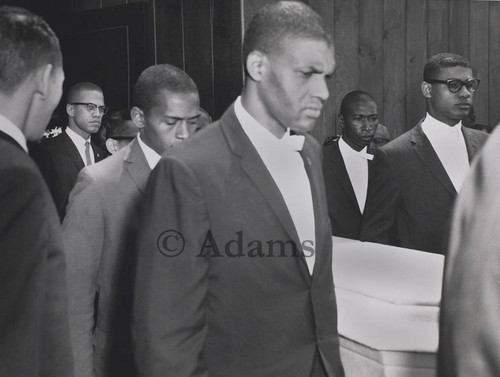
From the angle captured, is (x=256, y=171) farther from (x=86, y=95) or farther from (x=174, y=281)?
(x=86, y=95)

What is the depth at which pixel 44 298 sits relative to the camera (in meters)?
1.54

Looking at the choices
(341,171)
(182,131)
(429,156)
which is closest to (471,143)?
(429,156)

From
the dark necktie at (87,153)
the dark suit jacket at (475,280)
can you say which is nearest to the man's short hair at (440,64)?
the dark necktie at (87,153)

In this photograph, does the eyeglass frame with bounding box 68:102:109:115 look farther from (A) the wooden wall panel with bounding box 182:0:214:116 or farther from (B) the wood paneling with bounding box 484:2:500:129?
(B) the wood paneling with bounding box 484:2:500:129

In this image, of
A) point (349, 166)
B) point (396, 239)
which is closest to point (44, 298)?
point (396, 239)

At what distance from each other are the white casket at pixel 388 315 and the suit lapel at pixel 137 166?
2.97 ft

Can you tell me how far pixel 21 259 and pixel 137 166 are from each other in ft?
4.38

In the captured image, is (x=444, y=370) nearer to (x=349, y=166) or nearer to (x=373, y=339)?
(x=373, y=339)

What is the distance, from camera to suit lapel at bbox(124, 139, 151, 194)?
2.74 m

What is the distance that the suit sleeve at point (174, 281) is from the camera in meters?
1.68

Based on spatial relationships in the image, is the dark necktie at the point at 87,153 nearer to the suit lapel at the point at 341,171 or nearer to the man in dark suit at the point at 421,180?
the suit lapel at the point at 341,171

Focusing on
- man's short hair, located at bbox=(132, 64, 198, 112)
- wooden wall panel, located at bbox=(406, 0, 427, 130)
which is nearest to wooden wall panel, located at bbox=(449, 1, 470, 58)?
wooden wall panel, located at bbox=(406, 0, 427, 130)

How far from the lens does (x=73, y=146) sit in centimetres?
545

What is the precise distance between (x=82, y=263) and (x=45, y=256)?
39.2 inches
